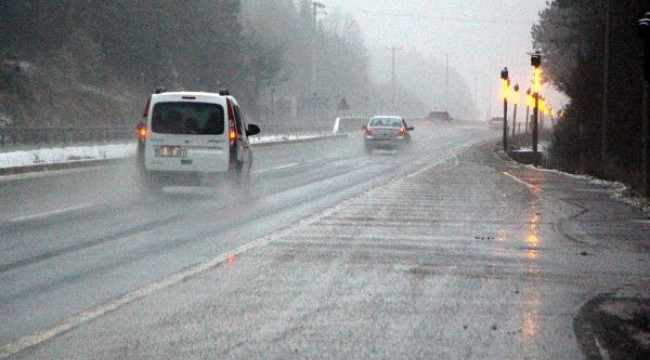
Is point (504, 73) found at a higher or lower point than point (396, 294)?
higher

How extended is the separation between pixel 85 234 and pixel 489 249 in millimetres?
5195

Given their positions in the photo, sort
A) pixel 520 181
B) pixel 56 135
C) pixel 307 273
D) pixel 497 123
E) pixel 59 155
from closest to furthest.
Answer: pixel 307 273
pixel 520 181
pixel 59 155
pixel 56 135
pixel 497 123

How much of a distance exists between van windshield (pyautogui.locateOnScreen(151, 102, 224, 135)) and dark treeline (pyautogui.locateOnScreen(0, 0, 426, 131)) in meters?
41.6

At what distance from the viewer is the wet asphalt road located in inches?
307

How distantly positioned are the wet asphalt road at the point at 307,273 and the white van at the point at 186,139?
534mm

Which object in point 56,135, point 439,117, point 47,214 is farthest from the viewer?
point 439,117

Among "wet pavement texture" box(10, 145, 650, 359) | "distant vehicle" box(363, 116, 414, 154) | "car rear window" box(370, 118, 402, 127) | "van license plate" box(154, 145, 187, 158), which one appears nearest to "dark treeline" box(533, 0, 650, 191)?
"distant vehicle" box(363, 116, 414, 154)

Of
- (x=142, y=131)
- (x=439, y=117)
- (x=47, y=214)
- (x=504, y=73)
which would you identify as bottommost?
(x=439, y=117)

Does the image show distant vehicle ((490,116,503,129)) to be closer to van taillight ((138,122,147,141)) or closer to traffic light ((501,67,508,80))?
traffic light ((501,67,508,80))

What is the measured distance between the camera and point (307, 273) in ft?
36.4

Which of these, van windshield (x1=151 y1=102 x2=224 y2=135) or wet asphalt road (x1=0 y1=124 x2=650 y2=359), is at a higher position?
van windshield (x1=151 y1=102 x2=224 y2=135)

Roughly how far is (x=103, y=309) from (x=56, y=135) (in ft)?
146

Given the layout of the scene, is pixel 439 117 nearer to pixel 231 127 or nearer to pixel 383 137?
pixel 383 137

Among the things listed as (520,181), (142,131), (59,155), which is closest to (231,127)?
(142,131)
